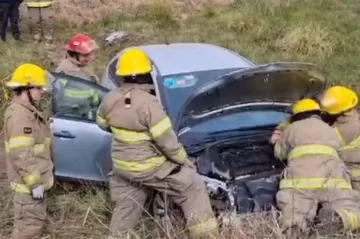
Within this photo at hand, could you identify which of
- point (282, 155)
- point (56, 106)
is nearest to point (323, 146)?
point (282, 155)

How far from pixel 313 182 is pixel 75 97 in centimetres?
263

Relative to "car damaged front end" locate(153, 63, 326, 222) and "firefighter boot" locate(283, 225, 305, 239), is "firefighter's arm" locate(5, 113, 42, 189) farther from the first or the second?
"firefighter boot" locate(283, 225, 305, 239)

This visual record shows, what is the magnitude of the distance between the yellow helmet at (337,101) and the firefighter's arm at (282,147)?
52 centimetres

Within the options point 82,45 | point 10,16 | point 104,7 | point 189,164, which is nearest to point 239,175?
point 189,164

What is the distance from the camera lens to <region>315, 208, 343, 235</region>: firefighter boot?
18.9 ft

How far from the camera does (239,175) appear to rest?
6.25 m

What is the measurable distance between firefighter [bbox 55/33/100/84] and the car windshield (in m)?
1.04

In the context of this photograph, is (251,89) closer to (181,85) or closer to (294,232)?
(181,85)

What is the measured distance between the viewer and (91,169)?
749 cm

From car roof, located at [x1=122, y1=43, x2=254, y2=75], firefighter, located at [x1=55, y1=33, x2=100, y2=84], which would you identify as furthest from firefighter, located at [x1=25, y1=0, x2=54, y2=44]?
car roof, located at [x1=122, y1=43, x2=254, y2=75]

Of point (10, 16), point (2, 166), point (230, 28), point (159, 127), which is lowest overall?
point (230, 28)

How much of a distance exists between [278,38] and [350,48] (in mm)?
1246

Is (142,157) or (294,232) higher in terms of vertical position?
(142,157)

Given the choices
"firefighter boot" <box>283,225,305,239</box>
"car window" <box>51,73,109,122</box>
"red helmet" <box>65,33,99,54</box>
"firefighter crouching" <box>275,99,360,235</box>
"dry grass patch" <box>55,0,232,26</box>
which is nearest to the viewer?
"firefighter boot" <box>283,225,305,239</box>
